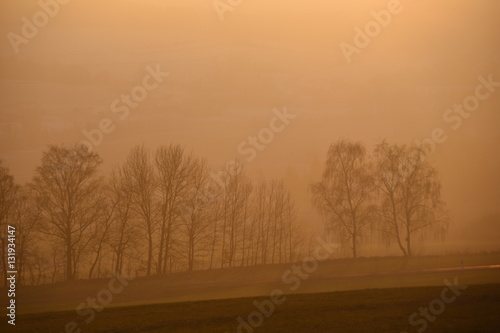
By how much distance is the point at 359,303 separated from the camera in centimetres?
1320

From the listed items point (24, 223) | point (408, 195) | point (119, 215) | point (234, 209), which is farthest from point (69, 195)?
point (408, 195)

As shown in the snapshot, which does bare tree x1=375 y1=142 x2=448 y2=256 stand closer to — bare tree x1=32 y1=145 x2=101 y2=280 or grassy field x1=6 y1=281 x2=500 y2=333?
grassy field x1=6 y1=281 x2=500 y2=333

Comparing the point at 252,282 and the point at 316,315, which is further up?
the point at 252,282

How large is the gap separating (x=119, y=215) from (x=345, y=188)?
12.9 metres

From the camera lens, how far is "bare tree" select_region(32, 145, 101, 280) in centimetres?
2541

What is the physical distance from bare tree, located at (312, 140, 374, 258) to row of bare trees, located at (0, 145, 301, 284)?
351cm

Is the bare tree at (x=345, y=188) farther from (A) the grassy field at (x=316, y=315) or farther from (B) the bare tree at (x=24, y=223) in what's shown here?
(B) the bare tree at (x=24, y=223)

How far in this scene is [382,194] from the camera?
2995 cm

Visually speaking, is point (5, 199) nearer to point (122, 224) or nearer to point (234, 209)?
point (122, 224)

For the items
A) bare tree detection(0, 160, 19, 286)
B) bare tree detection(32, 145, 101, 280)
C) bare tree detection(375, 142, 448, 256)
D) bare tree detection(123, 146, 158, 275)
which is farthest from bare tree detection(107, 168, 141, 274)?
bare tree detection(375, 142, 448, 256)

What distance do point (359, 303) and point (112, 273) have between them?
15779mm

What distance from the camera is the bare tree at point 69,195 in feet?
83.4

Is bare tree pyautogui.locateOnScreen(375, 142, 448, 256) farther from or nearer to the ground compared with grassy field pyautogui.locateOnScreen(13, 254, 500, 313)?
farther from the ground

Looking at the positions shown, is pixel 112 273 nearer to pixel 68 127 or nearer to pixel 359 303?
pixel 68 127
